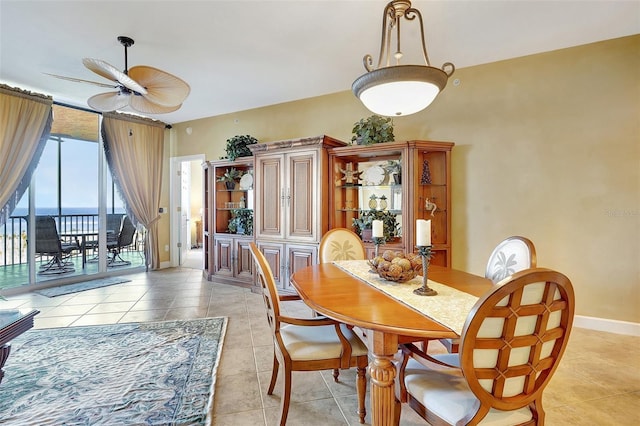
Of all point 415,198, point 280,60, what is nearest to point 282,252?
point 415,198

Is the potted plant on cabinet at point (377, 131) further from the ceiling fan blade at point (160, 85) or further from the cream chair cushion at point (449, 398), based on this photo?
the cream chair cushion at point (449, 398)

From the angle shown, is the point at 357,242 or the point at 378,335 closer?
the point at 378,335

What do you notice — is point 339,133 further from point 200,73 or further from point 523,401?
point 523,401

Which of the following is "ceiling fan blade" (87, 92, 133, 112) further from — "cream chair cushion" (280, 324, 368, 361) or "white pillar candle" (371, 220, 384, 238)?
"cream chair cushion" (280, 324, 368, 361)

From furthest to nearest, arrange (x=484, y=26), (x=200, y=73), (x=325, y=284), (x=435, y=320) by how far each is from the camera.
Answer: (x=200, y=73) < (x=484, y=26) < (x=325, y=284) < (x=435, y=320)

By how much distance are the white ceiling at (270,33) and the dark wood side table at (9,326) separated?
243 cm

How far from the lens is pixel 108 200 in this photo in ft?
17.1

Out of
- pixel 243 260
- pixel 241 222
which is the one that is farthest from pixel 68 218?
pixel 243 260

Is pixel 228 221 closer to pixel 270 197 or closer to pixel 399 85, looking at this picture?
pixel 270 197

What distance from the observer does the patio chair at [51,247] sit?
14.6 feet

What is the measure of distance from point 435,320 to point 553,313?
41cm

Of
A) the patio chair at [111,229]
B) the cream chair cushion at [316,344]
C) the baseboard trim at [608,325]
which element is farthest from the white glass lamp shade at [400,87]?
the patio chair at [111,229]

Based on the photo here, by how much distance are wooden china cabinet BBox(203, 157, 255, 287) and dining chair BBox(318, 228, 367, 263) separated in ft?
7.00

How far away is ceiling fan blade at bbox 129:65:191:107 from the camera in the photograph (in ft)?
8.44
